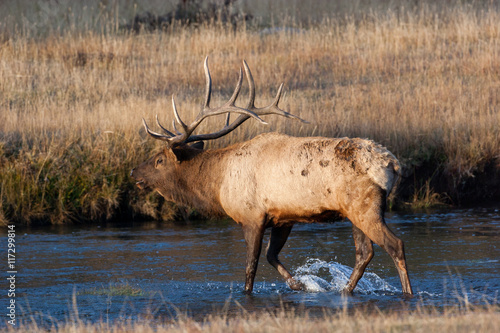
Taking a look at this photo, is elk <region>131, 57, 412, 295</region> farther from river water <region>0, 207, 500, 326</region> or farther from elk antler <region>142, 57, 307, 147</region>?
river water <region>0, 207, 500, 326</region>

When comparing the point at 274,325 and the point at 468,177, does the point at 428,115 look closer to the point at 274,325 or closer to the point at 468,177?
the point at 468,177

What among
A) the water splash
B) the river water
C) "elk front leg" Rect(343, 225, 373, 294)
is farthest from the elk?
the river water

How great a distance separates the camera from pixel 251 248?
26.5ft

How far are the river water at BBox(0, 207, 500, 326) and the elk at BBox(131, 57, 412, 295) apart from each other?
44 cm

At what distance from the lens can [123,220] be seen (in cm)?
1255

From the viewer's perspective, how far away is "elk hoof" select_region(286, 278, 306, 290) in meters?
8.38

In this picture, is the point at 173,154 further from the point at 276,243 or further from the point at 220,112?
the point at 276,243

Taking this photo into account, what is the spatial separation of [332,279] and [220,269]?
1.40 metres

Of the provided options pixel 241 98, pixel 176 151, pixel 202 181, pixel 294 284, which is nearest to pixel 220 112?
pixel 176 151

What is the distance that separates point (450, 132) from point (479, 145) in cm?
64

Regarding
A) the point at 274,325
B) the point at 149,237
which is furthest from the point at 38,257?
the point at 274,325

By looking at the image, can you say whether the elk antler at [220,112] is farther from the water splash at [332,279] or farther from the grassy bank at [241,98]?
the grassy bank at [241,98]

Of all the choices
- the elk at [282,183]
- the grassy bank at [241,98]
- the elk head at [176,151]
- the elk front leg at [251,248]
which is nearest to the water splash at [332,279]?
the elk at [282,183]

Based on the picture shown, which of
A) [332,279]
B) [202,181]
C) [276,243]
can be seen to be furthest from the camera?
[202,181]
